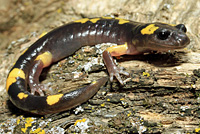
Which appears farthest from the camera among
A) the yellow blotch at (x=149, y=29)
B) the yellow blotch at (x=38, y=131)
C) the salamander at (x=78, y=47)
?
the yellow blotch at (x=149, y=29)

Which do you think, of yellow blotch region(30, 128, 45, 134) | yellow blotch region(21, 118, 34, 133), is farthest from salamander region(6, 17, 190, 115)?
yellow blotch region(30, 128, 45, 134)

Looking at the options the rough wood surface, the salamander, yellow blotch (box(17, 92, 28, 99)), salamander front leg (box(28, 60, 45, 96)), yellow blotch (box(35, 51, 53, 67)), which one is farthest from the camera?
yellow blotch (box(35, 51, 53, 67))

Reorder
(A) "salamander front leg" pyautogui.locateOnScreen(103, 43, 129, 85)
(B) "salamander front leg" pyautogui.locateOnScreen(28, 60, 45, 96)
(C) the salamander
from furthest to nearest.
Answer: (B) "salamander front leg" pyautogui.locateOnScreen(28, 60, 45, 96) → (A) "salamander front leg" pyautogui.locateOnScreen(103, 43, 129, 85) → (C) the salamander

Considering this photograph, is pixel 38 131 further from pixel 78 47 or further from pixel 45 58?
pixel 78 47

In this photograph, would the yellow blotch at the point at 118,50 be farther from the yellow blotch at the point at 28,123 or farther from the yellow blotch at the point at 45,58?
the yellow blotch at the point at 28,123

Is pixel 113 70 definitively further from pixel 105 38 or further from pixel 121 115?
pixel 105 38

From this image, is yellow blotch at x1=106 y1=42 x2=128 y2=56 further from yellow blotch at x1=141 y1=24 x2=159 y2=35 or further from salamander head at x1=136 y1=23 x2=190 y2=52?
yellow blotch at x1=141 y1=24 x2=159 y2=35

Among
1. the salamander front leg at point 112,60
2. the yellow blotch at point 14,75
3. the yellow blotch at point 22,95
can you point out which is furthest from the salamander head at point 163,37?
the yellow blotch at point 14,75
